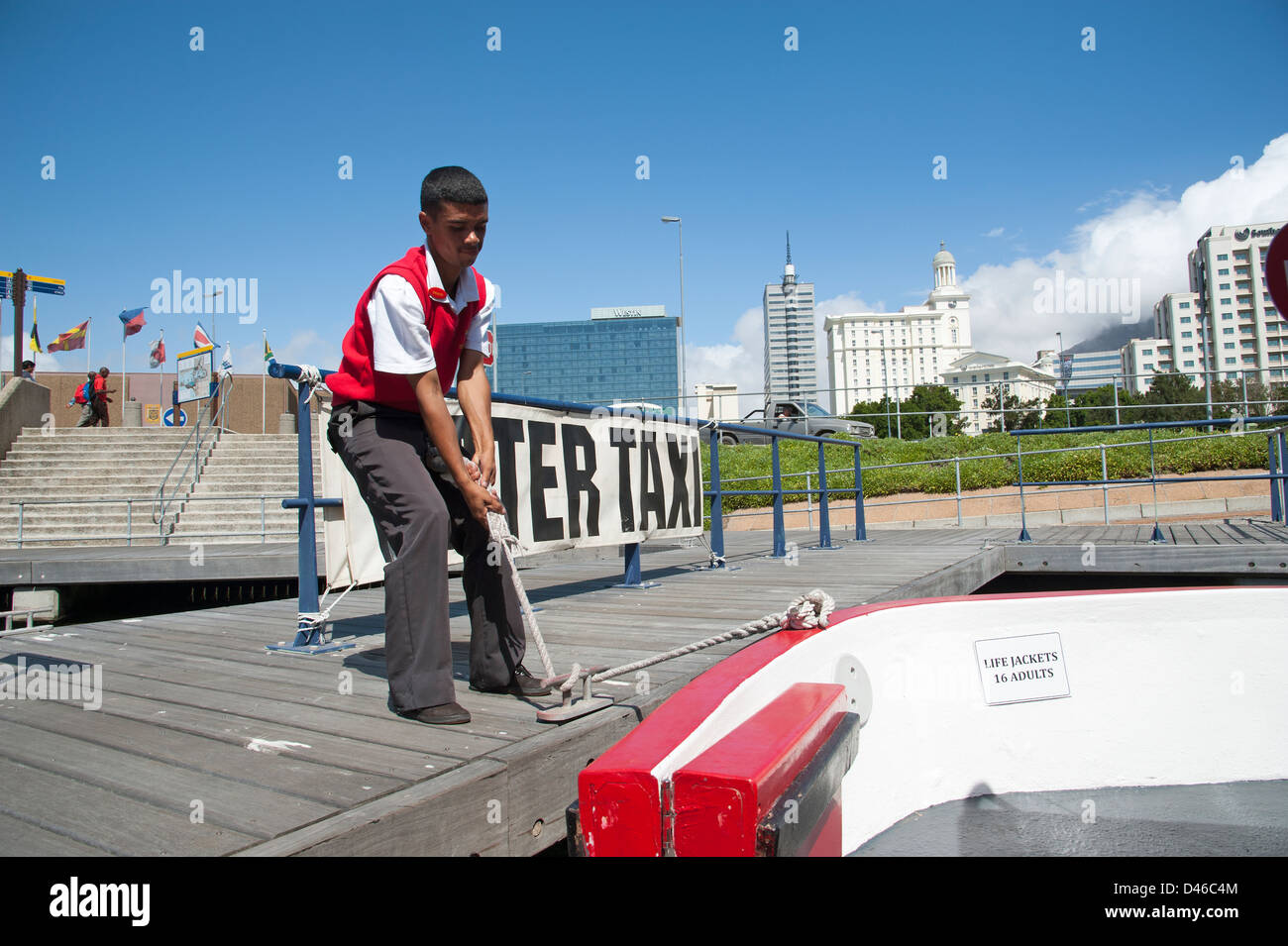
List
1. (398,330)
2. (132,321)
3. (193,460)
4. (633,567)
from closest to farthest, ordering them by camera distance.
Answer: (398,330) → (633,567) → (193,460) → (132,321)

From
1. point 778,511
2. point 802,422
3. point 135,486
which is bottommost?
point 778,511

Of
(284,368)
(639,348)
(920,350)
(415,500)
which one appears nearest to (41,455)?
(284,368)

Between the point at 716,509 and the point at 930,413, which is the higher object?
the point at 930,413

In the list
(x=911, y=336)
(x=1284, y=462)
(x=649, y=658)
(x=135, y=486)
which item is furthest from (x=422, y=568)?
(x=911, y=336)

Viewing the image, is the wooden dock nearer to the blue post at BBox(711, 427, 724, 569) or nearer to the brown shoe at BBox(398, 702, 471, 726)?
the brown shoe at BBox(398, 702, 471, 726)

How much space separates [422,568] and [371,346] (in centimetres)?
73

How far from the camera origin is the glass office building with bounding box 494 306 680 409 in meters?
173

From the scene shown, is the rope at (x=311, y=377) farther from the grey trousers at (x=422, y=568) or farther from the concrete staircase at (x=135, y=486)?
the concrete staircase at (x=135, y=486)

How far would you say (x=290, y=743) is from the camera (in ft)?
6.29

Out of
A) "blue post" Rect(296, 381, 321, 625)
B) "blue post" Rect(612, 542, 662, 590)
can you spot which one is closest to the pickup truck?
"blue post" Rect(612, 542, 662, 590)

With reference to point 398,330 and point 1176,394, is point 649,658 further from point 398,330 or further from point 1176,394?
point 1176,394

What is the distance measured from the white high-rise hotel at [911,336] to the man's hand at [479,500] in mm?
175275

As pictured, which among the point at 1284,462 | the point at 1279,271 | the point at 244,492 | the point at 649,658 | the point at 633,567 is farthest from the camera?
the point at 244,492
